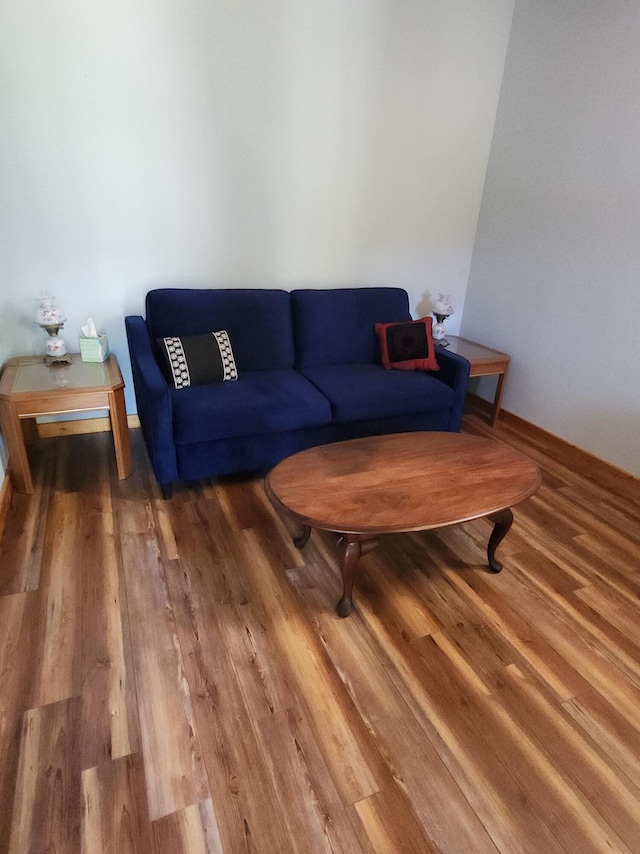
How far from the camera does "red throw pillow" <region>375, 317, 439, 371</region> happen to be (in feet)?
10.0

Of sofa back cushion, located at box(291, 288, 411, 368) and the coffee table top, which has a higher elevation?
sofa back cushion, located at box(291, 288, 411, 368)

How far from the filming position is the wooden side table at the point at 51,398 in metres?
2.29

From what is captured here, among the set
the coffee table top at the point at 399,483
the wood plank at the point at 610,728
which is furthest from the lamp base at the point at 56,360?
the wood plank at the point at 610,728

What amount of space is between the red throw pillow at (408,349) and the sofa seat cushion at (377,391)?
0.22 ft

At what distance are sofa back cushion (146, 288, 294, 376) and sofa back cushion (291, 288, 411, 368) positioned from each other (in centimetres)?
9

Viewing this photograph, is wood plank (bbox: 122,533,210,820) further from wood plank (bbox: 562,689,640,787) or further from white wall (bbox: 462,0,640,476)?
white wall (bbox: 462,0,640,476)

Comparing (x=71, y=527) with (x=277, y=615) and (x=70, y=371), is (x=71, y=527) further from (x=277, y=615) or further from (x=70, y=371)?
(x=277, y=615)

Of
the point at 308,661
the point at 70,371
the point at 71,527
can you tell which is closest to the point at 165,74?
the point at 70,371

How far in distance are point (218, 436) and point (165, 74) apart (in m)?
1.87

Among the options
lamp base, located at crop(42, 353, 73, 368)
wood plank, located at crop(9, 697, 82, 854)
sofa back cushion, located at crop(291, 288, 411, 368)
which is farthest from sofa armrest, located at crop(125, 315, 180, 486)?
wood plank, located at crop(9, 697, 82, 854)

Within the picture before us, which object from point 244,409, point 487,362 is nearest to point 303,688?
point 244,409

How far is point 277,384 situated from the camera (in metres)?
2.70

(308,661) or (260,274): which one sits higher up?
(260,274)

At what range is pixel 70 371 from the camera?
8.45 feet
